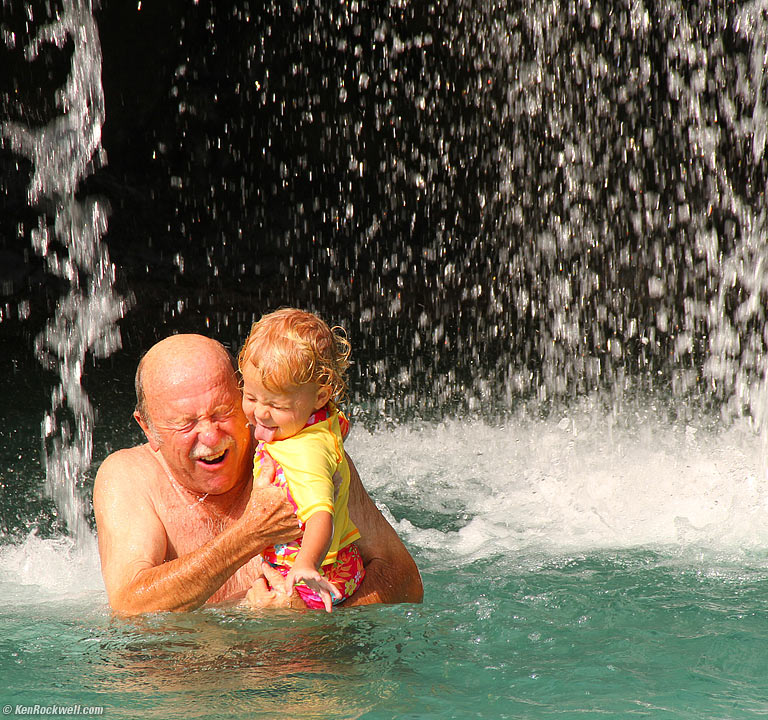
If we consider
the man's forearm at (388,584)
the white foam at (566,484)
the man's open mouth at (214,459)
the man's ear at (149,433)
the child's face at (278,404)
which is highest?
the child's face at (278,404)

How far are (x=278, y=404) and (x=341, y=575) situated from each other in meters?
0.59

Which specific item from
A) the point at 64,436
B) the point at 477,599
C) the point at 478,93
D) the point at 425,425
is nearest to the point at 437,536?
the point at 477,599

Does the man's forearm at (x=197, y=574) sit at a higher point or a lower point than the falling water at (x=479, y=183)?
lower

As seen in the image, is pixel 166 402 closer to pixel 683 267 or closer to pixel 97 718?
pixel 97 718

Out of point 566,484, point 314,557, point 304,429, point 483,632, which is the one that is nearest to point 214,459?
point 304,429

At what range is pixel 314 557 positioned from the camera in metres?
2.55

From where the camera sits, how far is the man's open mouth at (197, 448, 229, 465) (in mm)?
2965

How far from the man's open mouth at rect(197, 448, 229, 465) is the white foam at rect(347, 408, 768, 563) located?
69.7 inches

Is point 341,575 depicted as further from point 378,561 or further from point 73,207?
point 73,207

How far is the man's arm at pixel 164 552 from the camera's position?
269 cm

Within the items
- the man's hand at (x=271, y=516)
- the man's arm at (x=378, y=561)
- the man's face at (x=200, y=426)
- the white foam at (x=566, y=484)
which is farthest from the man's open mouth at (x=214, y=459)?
the white foam at (x=566, y=484)

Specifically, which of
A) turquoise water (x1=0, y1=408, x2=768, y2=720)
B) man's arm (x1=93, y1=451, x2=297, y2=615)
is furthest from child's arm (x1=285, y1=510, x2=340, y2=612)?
turquoise water (x1=0, y1=408, x2=768, y2=720)

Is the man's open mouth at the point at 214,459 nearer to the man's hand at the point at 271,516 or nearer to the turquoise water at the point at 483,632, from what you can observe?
the man's hand at the point at 271,516

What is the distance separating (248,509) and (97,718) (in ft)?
2.22
